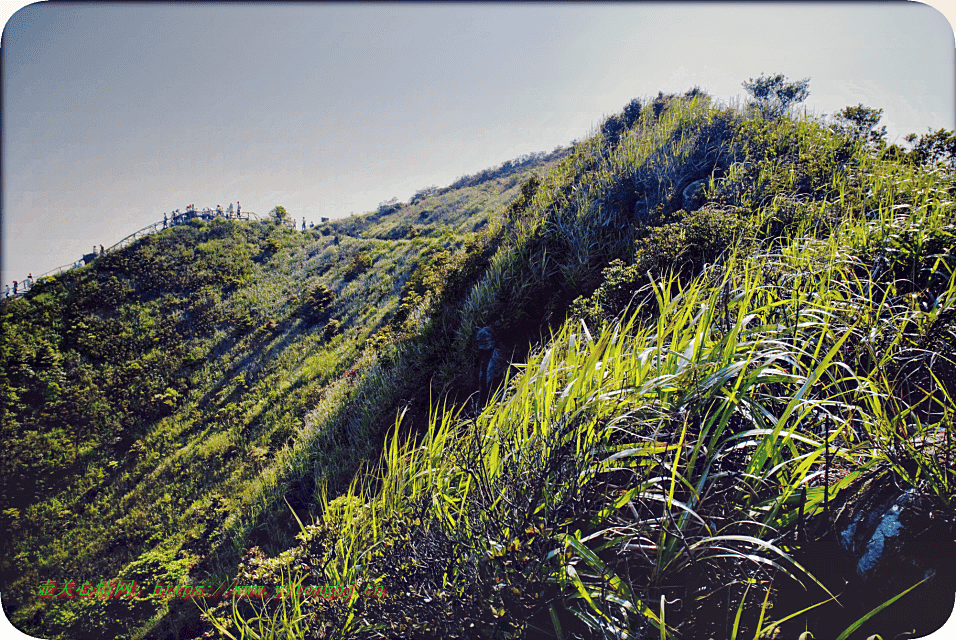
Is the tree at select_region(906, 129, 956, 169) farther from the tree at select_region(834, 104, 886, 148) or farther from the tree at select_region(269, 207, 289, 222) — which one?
the tree at select_region(269, 207, 289, 222)

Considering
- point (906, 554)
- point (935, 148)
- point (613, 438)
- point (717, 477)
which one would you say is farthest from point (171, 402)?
point (935, 148)

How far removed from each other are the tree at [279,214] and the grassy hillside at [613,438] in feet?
71.1

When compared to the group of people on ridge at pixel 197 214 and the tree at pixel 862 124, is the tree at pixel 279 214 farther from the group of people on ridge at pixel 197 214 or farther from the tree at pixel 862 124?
the tree at pixel 862 124

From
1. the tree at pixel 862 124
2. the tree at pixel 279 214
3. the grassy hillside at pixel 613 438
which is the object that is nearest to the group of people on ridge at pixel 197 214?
the tree at pixel 279 214

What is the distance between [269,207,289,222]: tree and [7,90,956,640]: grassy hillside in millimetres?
21661

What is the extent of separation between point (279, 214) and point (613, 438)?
33.9 meters

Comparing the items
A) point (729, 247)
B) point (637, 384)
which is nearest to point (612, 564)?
point (637, 384)

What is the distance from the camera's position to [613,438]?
1.60 meters

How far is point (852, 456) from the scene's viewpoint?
1.29 meters

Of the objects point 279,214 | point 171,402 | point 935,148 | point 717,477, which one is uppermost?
point 279,214

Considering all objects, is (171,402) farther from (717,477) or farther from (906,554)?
(906,554)

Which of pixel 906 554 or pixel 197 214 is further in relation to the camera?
pixel 197 214

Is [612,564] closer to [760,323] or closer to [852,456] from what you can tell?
[852,456]

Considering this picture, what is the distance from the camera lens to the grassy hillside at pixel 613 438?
1212 mm
